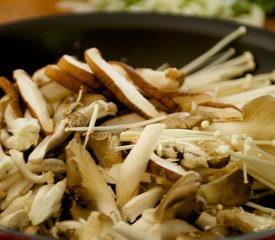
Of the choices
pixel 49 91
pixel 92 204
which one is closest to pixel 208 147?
pixel 92 204

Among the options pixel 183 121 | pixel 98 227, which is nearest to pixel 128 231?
pixel 98 227

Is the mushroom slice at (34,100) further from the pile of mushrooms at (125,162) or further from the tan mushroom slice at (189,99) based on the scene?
the tan mushroom slice at (189,99)

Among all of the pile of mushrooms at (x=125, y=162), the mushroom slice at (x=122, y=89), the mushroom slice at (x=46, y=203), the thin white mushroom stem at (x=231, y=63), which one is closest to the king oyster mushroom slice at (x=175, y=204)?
the pile of mushrooms at (x=125, y=162)

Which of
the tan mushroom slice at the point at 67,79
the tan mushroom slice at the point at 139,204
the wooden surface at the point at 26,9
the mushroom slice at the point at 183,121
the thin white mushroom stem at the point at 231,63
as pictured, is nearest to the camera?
the tan mushroom slice at the point at 139,204

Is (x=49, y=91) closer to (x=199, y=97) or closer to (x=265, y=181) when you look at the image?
(x=199, y=97)

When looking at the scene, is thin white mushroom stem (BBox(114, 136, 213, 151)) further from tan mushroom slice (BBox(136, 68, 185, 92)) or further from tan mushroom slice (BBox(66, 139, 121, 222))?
tan mushroom slice (BBox(136, 68, 185, 92))

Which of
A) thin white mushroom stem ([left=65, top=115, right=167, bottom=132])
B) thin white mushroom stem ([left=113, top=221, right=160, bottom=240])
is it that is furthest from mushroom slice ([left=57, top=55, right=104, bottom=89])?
thin white mushroom stem ([left=113, top=221, right=160, bottom=240])
